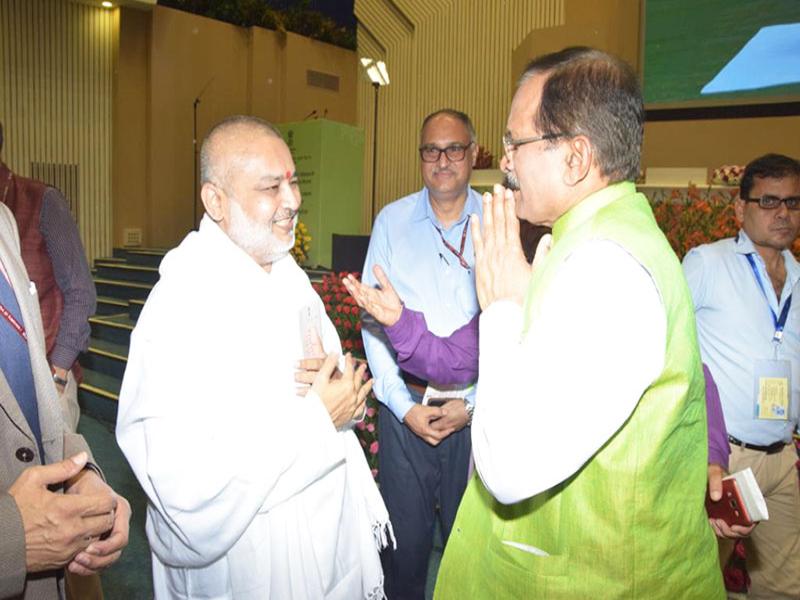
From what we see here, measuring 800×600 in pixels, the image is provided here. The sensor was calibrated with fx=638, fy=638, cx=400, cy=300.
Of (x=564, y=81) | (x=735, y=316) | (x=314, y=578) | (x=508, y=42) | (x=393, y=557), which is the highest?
(x=508, y=42)

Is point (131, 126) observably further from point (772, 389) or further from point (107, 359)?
point (772, 389)

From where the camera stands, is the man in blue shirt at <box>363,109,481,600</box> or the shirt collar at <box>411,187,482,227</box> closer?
the man in blue shirt at <box>363,109,481,600</box>

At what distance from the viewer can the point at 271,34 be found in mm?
→ 12266

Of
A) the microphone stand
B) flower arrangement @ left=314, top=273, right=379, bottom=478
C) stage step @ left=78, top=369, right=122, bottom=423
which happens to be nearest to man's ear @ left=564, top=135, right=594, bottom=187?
flower arrangement @ left=314, top=273, right=379, bottom=478

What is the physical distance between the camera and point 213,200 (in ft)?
5.47

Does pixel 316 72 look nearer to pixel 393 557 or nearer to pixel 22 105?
pixel 22 105

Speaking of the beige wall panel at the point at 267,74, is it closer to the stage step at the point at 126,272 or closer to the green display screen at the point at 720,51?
the stage step at the point at 126,272

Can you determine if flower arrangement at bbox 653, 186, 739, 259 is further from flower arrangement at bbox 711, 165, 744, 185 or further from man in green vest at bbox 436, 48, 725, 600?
man in green vest at bbox 436, 48, 725, 600

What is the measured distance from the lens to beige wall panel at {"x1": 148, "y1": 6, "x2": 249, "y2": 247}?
36.0 ft

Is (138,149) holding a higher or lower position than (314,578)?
higher

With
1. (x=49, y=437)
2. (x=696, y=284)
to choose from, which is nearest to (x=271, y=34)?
(x=696, y=284)

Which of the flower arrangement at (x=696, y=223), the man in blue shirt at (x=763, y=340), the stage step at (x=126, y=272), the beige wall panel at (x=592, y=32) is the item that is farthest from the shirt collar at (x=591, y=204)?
the stage step at (x=126, y=272)

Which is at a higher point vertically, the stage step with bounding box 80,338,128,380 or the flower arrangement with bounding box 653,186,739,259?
the flower arrangement with bounding box 653,186,739,259

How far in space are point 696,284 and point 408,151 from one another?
9.38m
